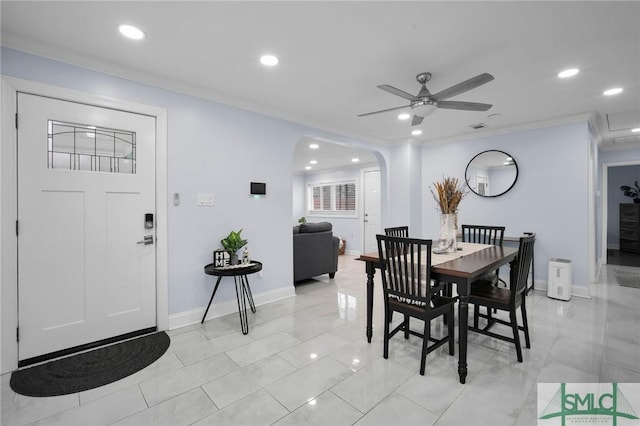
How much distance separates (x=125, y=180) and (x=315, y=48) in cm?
204

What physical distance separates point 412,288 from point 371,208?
5.57 m

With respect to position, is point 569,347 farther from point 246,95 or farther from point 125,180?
point 125,180

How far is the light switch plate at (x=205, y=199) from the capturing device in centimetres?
310

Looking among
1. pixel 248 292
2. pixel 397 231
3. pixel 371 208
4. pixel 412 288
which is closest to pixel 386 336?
pixel 412 288

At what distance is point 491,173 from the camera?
188 inches

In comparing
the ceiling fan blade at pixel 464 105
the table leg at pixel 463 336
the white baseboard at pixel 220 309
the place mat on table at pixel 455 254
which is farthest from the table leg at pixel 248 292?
the ceiling fan blade at pixel 464 105

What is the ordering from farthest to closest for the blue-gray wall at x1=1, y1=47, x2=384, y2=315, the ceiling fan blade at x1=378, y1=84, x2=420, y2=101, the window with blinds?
the window with blinds → the blue-gray wall at x1=1, y1=47, x2=384, y2=315 → the ceiling fan blade at x1=378, y1=84, x2=420, y2=101

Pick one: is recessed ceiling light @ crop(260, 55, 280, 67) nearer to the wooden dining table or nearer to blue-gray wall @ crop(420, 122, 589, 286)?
the wooden dining table

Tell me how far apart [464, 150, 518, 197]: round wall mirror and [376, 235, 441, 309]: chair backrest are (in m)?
3.19

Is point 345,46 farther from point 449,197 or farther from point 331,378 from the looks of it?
point 331,378

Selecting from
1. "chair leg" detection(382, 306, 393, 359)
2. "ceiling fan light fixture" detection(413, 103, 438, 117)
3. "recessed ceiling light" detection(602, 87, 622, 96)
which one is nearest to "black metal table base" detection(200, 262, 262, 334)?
"chair leg" detection(382, 306, 393, 359)

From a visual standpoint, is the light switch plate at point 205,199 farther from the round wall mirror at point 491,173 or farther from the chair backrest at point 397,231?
A: the round wall mirror at point 491,173

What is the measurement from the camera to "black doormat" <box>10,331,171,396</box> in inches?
77.3

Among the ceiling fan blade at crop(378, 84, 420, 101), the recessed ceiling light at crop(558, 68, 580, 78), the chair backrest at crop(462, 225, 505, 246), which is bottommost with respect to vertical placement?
the chair backrest at crop(462, 225, 505, 246)
